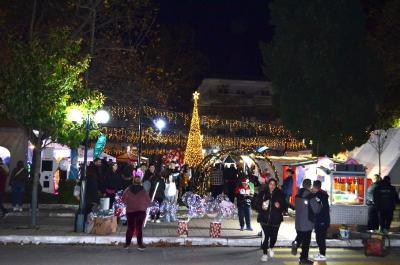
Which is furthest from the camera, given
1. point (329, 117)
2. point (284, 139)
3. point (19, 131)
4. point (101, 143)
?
point (284, 139)

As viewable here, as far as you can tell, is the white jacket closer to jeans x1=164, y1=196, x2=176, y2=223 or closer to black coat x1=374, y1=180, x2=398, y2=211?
jeans x1=164, y1=196, x2=176, y2=223

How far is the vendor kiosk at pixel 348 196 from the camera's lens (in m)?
16.7

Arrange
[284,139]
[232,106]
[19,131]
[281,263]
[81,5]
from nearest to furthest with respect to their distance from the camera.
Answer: [281,263], [81,5], [19,131], [284,139], [232,106]

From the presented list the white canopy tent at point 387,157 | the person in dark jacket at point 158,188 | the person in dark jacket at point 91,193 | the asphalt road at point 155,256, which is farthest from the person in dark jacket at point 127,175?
the white canopy tent at point 387,157

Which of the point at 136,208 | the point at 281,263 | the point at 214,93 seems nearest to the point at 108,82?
the point at 136,208

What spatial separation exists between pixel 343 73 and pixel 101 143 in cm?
1336

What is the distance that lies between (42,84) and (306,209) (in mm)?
7911

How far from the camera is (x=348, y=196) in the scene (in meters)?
17.0

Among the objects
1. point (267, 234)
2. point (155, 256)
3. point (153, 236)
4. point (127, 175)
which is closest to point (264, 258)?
point (267, 234)

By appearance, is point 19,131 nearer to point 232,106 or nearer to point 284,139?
point 284,139

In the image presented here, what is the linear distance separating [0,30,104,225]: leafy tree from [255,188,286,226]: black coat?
641cm

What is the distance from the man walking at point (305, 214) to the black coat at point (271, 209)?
0.36 meters

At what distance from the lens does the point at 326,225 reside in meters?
11.5

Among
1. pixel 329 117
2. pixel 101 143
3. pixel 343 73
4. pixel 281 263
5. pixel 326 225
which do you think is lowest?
pixel 281 263
